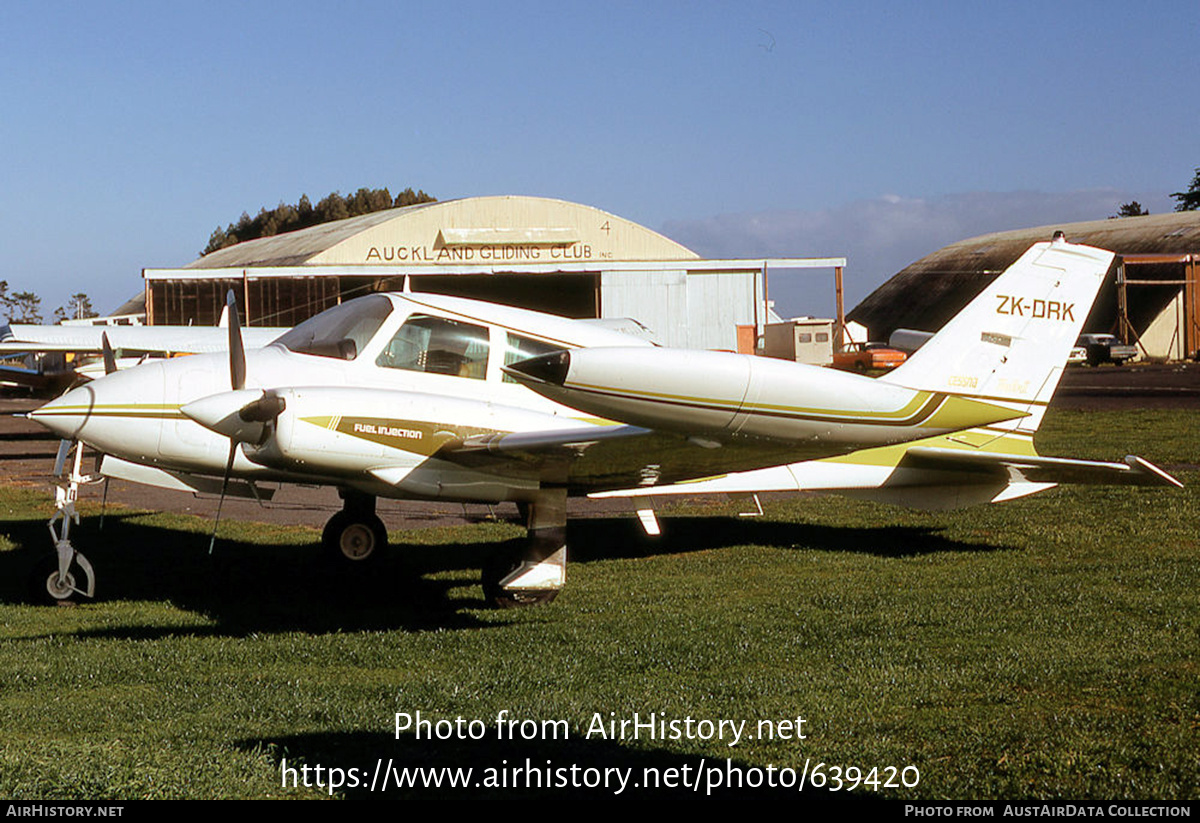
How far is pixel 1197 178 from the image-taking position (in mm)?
94125

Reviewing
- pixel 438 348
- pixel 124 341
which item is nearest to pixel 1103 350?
pixel 124 341

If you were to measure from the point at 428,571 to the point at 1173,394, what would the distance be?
27.9 metres

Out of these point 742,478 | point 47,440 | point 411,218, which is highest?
point 411,218

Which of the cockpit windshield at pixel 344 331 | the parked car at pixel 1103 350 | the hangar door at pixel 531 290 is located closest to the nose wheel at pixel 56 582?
the cockpit windshield at pixel 344 331

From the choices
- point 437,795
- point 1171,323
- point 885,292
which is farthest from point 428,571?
point 885,292

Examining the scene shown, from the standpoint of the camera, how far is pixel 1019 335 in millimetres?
10039

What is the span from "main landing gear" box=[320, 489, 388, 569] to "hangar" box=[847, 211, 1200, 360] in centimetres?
4799

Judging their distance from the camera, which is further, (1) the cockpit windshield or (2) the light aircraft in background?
(2) the light aircraft in background

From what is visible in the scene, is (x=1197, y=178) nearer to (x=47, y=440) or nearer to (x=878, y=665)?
(x=47, y=440)

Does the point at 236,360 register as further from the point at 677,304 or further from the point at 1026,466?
the point at 677,304

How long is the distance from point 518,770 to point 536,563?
3635 mm

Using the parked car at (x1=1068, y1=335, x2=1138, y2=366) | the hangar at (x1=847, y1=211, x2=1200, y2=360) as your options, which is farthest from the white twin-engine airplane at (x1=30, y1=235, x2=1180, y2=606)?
the parked car at (x1=1068, y1=335, x2=1138, y2=366)

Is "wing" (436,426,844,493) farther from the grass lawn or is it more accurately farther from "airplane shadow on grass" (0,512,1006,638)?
"airplane shadow on grass" (0,512,1006,638)

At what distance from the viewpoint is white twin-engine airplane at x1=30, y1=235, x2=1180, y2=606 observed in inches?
257
